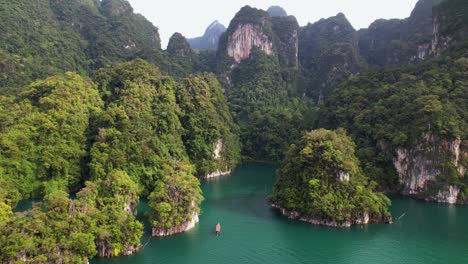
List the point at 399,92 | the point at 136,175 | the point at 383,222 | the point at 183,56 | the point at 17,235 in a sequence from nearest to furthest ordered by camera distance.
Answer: the point at 17,235 < the point at 383,222 < the point at 136,175 < the point at 399,92 < the point at 183,56

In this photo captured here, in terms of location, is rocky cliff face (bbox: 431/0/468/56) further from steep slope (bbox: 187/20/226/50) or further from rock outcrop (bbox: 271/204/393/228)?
steep slope (bbox: 187/20/226/50)

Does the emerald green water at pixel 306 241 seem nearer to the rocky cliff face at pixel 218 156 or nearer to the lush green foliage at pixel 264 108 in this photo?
the rocky cliff face at pixel 218 156

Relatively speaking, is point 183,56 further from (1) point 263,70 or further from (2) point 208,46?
(2) point 208,46

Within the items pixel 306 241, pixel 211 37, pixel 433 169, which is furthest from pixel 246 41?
pixel 211 37

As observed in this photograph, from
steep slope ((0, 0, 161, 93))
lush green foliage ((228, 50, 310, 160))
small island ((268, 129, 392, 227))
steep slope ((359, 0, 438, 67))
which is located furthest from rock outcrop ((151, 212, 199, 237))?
steep slope ((359, 0, 438, 67))

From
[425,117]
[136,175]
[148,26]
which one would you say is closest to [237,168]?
[136,175]

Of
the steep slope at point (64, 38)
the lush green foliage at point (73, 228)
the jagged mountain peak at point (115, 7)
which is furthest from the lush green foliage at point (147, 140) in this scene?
the jagged mountain peak at point (115, 7)
